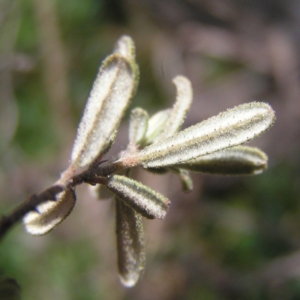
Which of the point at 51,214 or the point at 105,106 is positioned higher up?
the point at 105,106

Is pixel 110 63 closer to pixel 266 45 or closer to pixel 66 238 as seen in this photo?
pixel 66 238

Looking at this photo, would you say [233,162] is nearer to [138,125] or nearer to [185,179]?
[185,179]

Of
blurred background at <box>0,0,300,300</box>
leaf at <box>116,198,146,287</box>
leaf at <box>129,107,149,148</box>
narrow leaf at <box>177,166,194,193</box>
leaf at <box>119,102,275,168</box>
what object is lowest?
leaf at <box>116,198,146,287</box>

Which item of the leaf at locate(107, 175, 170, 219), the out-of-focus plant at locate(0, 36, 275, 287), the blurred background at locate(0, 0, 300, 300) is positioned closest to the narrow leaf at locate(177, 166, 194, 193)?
the out-of-focus plant at locate(0, 36, 275, 287)

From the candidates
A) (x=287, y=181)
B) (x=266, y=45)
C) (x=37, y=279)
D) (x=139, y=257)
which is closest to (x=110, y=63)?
(x=139, y=257)

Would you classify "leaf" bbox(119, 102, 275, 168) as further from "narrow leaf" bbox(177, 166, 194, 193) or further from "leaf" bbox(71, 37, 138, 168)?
"narrow leaf" bbox(177, 166, 194, 193)

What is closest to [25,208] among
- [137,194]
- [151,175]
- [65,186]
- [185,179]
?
[65,186]

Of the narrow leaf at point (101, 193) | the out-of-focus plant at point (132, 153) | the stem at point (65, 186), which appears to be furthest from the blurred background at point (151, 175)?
the stem at point (65, 186)
